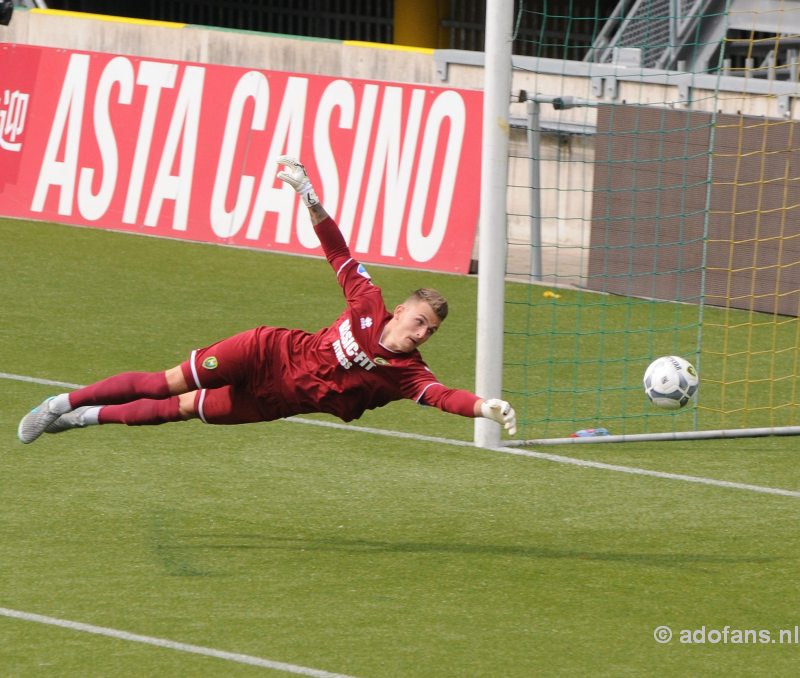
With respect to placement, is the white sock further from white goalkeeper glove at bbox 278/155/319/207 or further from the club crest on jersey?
white goalkeeper glove at bbox 278/155/319/207

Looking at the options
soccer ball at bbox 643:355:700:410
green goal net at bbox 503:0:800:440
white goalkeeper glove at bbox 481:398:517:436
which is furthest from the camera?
green goal net at bbox 503:0:800:440

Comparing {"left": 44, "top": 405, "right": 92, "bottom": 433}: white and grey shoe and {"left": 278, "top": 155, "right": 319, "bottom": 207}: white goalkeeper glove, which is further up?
{"left": 278, "top": 155, "right": 319, "bottom": 207}: white goalkeeper glove

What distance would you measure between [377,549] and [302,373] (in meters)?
0.99

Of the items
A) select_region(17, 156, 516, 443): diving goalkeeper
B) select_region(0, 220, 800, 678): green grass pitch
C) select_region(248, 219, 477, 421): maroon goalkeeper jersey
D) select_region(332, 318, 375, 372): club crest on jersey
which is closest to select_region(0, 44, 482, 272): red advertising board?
select_region(0, 220, 800, 678): green grass pitch

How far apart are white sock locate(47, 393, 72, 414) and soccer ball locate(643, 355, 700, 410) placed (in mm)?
3854

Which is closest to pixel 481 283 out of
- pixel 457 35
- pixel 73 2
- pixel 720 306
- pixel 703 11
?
pixel 720 306

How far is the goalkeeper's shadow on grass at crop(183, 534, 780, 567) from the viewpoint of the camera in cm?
762

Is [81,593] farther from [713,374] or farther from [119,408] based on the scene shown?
[713,374]

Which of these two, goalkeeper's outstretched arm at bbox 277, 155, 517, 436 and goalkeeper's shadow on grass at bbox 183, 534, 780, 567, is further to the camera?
goalkeeper's shadow on grass at bbox 183, 534, 780, 567

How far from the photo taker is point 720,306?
45.9 feet

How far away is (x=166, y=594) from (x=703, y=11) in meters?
14.5

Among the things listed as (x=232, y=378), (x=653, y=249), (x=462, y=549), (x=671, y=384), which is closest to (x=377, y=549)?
(x=462, y=549)

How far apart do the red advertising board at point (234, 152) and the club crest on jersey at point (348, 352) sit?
24.9ft

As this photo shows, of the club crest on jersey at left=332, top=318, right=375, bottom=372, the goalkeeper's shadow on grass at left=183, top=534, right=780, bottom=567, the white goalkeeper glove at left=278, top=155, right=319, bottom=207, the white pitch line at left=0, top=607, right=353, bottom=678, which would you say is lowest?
the white pitch line at left=0, top=607, right=353, bottom=678
